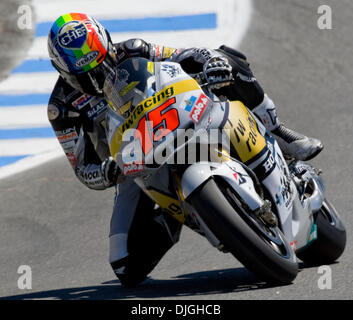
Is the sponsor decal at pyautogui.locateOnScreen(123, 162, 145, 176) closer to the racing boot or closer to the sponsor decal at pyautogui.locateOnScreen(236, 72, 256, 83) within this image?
the sponsor decal at pyautogui.locateOnScreen(236, 72, 256, 83)

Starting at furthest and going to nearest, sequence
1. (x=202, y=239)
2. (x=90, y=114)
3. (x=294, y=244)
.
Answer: (x=202, y=239) < (x=90, y=114) < (x=294, y=244)

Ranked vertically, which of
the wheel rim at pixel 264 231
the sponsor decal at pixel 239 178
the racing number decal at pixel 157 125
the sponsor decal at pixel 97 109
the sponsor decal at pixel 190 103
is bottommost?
the wheel rim at pixel 264 231

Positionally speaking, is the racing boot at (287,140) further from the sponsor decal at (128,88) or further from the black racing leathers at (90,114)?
the sponsor decal at (128,88)

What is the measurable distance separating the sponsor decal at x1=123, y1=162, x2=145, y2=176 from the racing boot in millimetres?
1111

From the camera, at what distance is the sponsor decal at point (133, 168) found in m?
4.19

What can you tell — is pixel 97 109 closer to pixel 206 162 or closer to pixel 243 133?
pixel 243 133

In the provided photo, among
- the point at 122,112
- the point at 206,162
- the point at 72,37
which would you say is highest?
the point at 72,37

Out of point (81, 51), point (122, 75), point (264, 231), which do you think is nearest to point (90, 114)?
point (81, 51)

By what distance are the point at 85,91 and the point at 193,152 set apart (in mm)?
952

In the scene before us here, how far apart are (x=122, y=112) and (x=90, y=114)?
3.02 ft

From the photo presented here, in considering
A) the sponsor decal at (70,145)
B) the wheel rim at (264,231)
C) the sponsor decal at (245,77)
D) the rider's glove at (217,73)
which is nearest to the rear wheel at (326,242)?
the wheel rim at (264,231)

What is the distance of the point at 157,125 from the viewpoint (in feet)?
13.6
